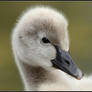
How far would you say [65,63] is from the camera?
3293mm

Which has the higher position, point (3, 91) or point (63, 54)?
point (63, 54)

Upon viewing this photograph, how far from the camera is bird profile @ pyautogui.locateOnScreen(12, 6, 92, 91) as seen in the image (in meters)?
3.28

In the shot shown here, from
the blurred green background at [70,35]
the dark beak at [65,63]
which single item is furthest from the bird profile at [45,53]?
the blurred green background at [70,35]

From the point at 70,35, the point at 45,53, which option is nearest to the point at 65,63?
the point at 45,53

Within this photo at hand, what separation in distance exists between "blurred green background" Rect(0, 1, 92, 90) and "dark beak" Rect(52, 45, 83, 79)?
3.35ft

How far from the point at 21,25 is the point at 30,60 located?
0.17m

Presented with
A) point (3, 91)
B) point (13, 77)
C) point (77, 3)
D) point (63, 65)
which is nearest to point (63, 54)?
point (63, 65)

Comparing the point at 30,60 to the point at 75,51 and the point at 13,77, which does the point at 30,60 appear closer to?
the point at 13,77

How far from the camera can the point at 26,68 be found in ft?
11.0

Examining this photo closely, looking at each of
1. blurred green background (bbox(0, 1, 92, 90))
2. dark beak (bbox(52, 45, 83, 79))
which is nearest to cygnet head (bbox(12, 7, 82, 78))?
dark beak (bbox(52, 45, 83, 79))

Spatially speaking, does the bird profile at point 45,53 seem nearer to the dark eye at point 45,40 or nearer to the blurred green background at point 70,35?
the dark eye at point 45,40

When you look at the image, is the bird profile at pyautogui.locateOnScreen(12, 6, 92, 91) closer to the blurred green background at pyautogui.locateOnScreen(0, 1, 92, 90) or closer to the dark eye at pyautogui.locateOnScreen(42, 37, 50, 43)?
the dark eye at pyautogui.locateOnScreen(42, 37, 50, 43)

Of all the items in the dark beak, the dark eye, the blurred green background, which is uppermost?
the dark eye

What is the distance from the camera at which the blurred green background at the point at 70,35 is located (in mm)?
4777
